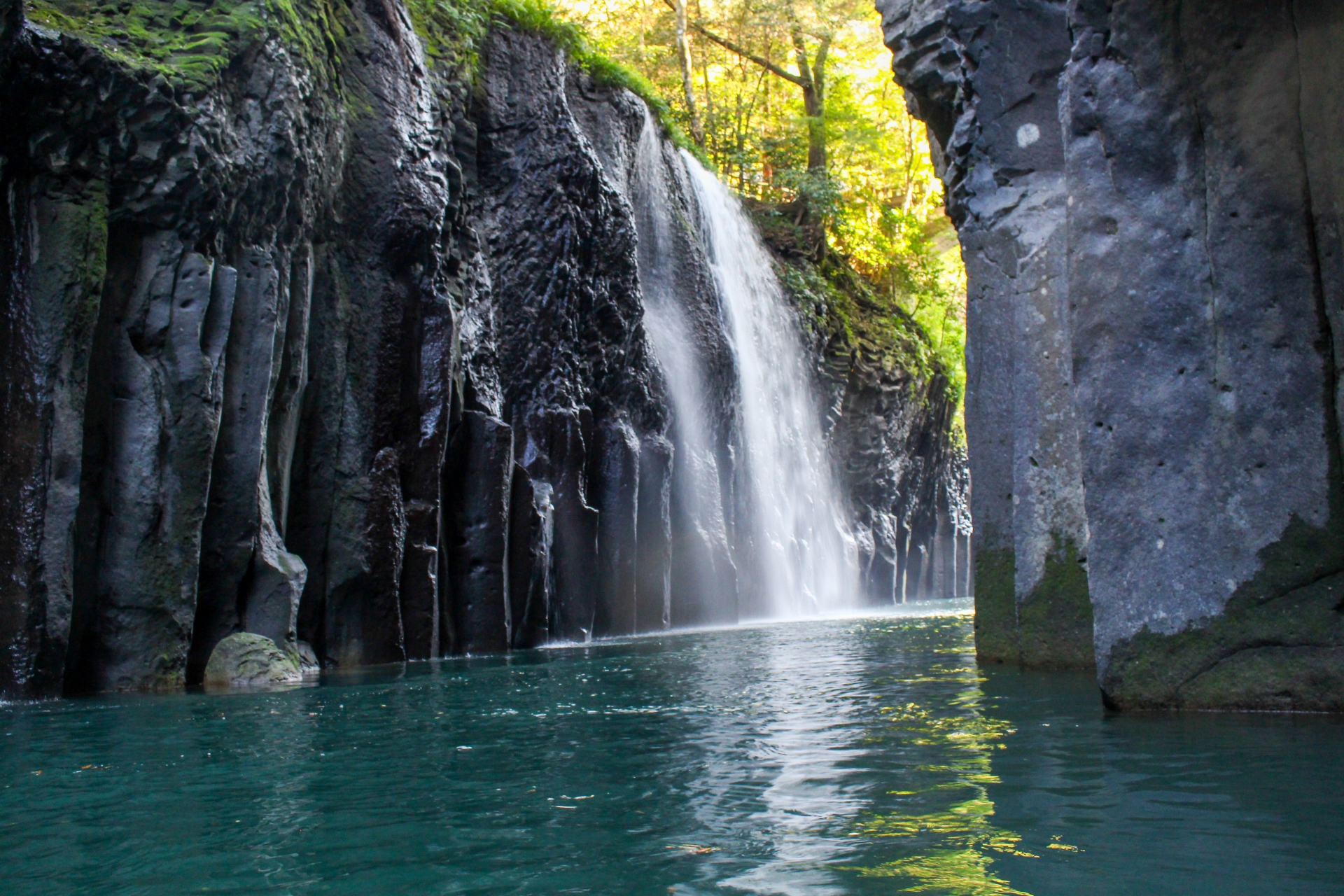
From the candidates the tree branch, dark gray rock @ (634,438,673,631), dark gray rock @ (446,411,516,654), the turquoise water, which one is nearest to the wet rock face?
the turquoise water

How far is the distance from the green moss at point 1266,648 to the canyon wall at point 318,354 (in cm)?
671

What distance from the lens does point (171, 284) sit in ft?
28.1

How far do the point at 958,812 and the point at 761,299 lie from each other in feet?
63.7

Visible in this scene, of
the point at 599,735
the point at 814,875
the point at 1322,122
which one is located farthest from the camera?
the point at 599,735

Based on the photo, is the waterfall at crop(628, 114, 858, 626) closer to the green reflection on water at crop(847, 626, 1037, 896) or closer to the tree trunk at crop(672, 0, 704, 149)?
the tree trunk at crop(672, 0, 704, 149)

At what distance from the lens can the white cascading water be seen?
67.2ft

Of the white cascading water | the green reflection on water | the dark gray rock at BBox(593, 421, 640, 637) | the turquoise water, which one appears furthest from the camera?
the white cascading water

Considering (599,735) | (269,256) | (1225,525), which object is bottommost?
(599,735)

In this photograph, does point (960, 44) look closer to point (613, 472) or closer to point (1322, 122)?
point (1322, 122)

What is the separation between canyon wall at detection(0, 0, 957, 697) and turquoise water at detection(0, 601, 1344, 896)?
2073 mm

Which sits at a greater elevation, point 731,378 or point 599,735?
point 731,378

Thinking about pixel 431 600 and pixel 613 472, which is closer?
pixel 431 600

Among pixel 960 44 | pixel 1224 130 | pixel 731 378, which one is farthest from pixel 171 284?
pixel 731 378

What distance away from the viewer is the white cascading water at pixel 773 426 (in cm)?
2047
